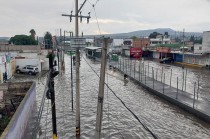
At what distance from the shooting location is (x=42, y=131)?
17875mm

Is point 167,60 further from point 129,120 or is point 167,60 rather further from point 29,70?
point 129,120

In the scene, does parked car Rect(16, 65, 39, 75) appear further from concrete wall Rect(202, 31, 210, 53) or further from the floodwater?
concrete wall Rect(202, 31, 210, 53)

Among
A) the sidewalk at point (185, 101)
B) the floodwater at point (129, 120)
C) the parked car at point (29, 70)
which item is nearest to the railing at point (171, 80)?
the sidewalk at point (185, 101)

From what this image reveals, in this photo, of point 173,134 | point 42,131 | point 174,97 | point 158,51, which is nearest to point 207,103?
point 174,97

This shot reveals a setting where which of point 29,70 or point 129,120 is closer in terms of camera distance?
point 129,120

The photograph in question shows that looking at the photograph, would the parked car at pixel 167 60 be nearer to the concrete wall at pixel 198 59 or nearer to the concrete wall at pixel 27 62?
the concrete wall at pixel 198 59

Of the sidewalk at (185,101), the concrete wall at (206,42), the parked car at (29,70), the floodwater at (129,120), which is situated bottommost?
the floodwater at (129,120)

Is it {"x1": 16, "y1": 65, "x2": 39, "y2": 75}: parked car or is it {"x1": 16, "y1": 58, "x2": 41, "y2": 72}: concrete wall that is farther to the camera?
{"x1": 16, "y1": 58, "x2": 41, "y2": 72}: concrete wall

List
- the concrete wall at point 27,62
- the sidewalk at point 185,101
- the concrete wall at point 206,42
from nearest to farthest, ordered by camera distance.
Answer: the sidewalk at point 185,101
the concrete wall at point 27,62
the concrete wall at point 206,42

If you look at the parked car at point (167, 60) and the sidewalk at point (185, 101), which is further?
the parked car at point (167, 60)

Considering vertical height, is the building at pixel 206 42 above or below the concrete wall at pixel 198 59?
above

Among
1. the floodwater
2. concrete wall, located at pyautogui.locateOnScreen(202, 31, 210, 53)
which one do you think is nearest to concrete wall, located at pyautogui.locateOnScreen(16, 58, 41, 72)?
the floodwater

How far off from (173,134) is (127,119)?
423cm

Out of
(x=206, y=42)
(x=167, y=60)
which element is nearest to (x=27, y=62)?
(x=167, y=60)
